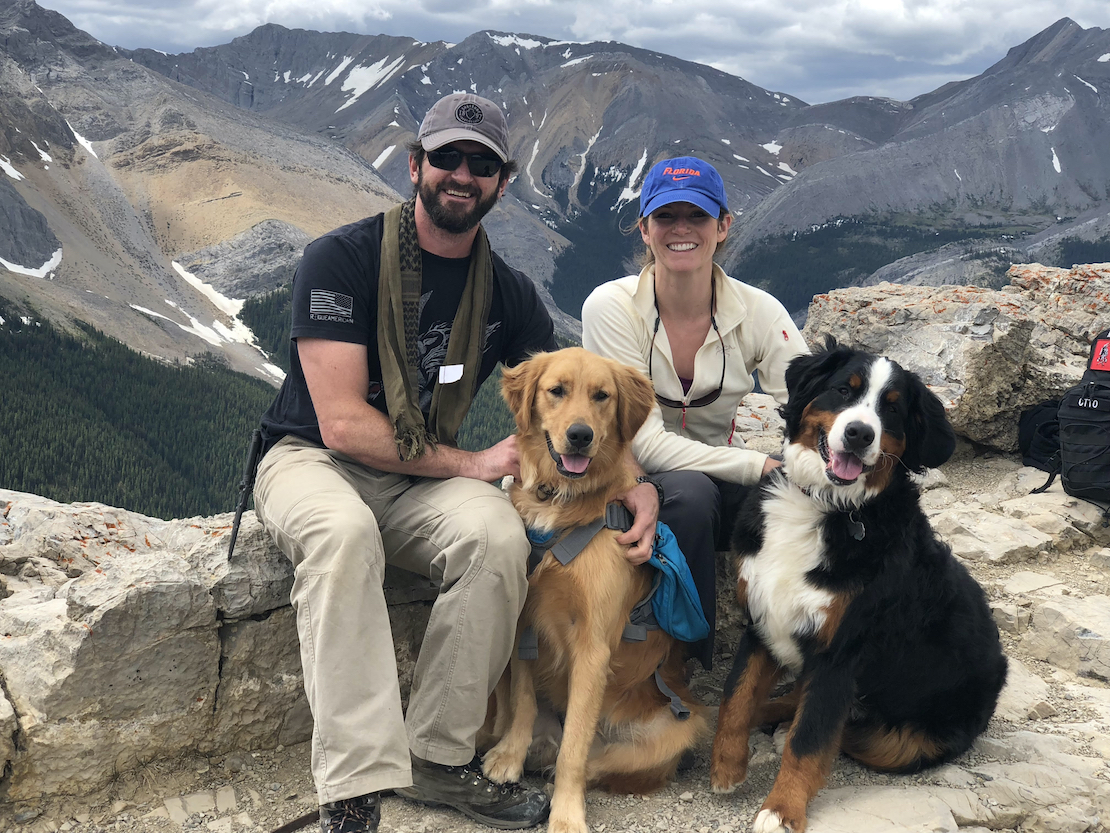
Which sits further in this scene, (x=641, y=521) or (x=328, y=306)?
(x=328, y=306)

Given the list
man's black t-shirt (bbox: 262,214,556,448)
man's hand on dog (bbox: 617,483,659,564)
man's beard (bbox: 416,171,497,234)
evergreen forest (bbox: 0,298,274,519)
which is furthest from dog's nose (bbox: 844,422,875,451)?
evergreen forest (bbox: 0,298,274,519)

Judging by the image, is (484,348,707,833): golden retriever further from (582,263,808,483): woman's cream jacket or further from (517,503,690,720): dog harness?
(582,263,808,483): woman's cream jacket

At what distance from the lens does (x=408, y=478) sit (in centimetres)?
400

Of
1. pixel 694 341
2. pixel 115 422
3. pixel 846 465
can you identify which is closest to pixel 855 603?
pixel 846 465

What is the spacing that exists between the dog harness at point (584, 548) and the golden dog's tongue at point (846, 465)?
93 cm

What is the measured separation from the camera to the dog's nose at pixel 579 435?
346 cm

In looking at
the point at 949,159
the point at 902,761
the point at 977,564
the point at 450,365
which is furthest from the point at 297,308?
the point at 949,159

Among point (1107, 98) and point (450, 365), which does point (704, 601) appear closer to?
point (450, 365)

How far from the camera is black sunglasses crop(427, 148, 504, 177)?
4.02m

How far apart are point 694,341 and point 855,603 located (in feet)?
5.77

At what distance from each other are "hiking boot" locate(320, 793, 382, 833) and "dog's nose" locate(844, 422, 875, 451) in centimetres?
226

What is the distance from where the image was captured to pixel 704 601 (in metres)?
3.95

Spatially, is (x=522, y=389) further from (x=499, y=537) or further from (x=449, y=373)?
(x=499, y=537)

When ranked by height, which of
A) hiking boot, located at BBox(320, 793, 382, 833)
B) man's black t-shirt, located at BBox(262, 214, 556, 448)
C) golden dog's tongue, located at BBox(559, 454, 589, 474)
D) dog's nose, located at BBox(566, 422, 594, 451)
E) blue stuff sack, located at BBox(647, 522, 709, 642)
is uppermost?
man's black t-shirt, located at BBox(262, 214, 556, 448)
